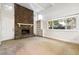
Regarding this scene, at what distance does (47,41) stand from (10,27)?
1117 mm

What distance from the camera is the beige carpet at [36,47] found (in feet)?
7.57

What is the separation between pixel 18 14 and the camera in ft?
9.54

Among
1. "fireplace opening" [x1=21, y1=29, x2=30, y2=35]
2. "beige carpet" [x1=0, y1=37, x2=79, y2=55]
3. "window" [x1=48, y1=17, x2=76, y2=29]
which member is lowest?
"beige carpet" [x1=0, y1=37, x2=79, y2=55]

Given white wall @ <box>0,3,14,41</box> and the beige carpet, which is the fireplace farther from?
white wall @ <box>0,3,14,41</box>

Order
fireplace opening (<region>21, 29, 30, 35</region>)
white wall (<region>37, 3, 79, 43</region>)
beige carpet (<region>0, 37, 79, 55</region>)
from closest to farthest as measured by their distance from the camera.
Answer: beige carpet (<region>0, 37, 79, 55</region>), white wall (<region>37, 3, 79, 43</region>), fireplace opening (<region>21, 29, 30, 35</region>)

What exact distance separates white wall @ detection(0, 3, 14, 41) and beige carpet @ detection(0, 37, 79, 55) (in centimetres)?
23

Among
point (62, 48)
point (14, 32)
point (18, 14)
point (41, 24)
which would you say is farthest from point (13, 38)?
point (62, 48)

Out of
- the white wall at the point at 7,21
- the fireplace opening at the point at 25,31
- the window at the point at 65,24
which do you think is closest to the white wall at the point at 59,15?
the window at the point at 65,24

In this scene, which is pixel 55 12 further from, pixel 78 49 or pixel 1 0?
pixel 1 0

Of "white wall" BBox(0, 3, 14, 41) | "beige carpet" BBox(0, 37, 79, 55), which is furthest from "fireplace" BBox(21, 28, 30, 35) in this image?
"white wall" BBox(0, 3, 14, 41)

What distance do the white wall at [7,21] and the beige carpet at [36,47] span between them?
Answer: 0.75ft

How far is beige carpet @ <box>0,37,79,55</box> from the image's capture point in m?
2.31

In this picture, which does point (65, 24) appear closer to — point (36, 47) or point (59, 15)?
point (59, 15)
